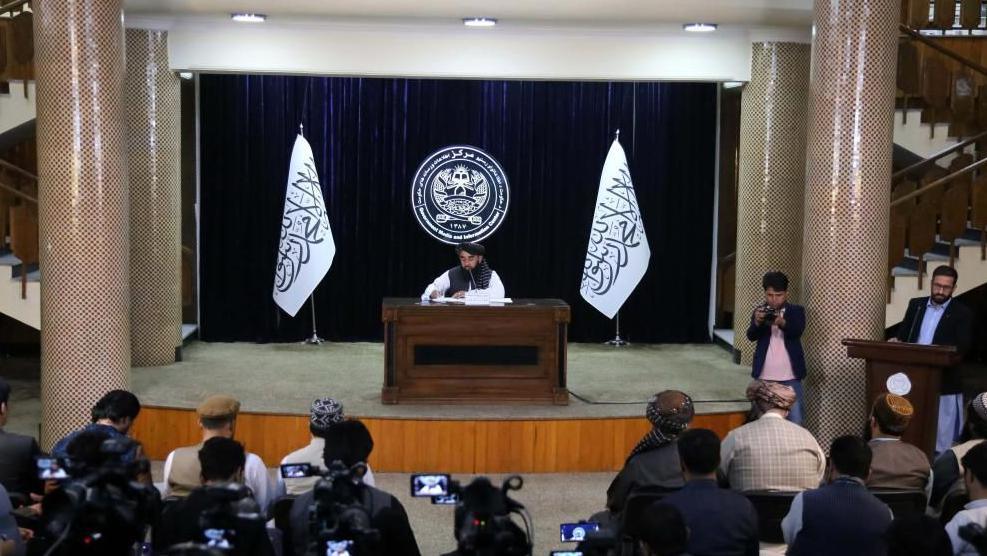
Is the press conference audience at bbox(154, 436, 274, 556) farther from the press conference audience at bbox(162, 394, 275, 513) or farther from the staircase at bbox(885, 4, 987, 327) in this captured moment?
the staircase at bbox(885, 4, 987, 327)

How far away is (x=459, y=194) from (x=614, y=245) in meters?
1.47

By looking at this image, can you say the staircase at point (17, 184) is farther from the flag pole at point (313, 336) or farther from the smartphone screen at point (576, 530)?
the smartphone screen at point (576, 530)

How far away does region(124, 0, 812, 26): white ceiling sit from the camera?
30.9ft

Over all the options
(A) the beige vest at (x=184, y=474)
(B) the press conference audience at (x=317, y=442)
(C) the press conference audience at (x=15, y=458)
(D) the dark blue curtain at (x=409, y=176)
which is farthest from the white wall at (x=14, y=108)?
(A) the beige vest at (x=184, y=474)

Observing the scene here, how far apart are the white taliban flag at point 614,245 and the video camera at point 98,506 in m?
7.54

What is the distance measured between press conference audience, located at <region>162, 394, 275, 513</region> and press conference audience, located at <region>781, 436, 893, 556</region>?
82.7 inches

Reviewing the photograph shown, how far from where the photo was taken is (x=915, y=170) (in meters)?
10.8

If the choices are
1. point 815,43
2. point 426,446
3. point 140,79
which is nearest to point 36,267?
point 140,79

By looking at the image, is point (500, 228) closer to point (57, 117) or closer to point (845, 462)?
point (57, 117)

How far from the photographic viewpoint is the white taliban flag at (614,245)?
11.3 metres

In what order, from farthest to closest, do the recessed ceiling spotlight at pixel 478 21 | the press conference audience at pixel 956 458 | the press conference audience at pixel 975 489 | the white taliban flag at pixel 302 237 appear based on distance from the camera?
the white taliban flag at pixel 302 237
the recessed ceiling spotlight at pixel 478 21
the press conference audience at pixel 956 458
the press conference audience at pixel 975 489

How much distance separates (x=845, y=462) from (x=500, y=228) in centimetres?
754

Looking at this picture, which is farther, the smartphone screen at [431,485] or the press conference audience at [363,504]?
the press conference audience at [363,504]

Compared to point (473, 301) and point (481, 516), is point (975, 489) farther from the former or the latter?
point (473, 301)
